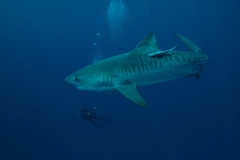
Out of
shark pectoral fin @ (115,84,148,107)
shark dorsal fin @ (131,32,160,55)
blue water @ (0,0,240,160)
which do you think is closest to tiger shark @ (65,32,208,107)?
shark pectoral fin @ (115,84,148,107)

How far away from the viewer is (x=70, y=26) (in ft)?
257

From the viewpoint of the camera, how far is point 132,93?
3906 millimetres

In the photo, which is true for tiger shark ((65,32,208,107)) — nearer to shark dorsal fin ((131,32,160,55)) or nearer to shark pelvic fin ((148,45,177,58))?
shark pelvic fin ((148,45,177,58))

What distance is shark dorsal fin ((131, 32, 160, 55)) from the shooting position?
4504 millimetres

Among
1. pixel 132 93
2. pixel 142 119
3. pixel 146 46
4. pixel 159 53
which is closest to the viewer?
pixel 132 93

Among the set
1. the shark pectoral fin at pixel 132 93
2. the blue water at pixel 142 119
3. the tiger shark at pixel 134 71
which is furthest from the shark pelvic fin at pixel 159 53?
the blue water at pixel 142 119

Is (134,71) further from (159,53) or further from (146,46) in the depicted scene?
(146,46)

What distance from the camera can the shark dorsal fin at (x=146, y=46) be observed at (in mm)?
4504

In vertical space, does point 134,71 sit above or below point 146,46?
below

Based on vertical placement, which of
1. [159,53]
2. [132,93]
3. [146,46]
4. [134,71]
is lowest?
[132,93]

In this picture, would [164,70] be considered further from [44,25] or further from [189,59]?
[44,25]

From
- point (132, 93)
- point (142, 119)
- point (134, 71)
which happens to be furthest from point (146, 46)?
point (142, 119)

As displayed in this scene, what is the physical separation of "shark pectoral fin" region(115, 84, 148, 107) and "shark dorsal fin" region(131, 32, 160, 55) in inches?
34.8

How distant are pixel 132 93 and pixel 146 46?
131cm
